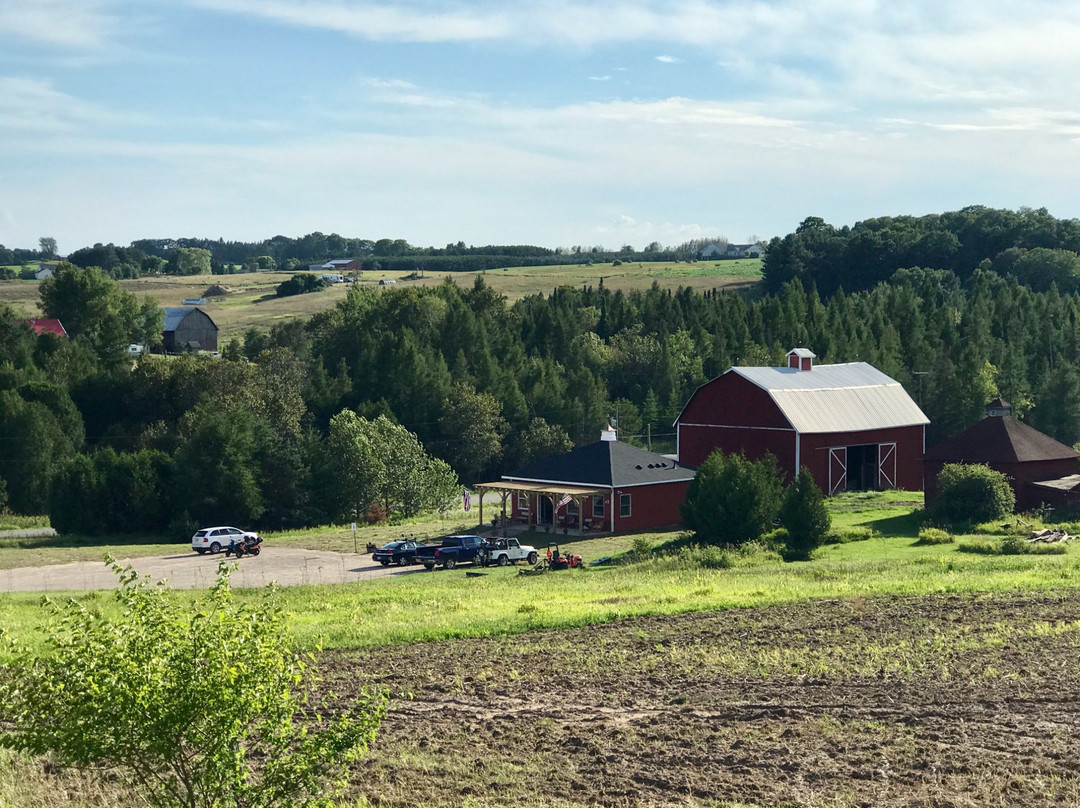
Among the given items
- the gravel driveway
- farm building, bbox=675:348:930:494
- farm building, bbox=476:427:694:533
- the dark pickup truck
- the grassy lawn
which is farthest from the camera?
farm building, bbox=675:348:930:494

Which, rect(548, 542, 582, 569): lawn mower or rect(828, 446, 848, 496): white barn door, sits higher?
rect(828, 446, 848, 496): white barn door

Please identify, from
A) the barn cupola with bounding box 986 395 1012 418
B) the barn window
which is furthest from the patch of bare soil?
the barn cupola with bounding box 986 395 1012 418

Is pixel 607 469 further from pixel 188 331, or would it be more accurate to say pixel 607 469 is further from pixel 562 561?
pixel 188 331

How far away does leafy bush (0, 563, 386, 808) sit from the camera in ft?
38.7

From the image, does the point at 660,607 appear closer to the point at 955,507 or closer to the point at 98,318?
the point at 955,507

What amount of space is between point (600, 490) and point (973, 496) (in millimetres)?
15201

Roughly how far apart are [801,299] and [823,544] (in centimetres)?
7094

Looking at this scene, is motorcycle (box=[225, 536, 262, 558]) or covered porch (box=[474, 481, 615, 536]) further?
covered porch (box=[474, 481, 615, 536])

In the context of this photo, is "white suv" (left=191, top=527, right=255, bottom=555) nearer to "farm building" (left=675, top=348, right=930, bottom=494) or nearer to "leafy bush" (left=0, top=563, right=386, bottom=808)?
"farm building" (left=675, top=348, right=930, bottom=494)

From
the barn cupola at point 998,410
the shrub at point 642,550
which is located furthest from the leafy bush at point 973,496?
the shrub at point 642,550

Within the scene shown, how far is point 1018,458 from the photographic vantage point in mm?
53438

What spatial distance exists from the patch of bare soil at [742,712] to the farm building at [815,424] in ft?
105

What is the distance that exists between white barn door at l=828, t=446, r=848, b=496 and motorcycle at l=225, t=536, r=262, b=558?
28487 millimetres

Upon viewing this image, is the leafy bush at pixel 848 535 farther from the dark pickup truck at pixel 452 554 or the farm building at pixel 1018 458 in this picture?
the dark pickup truck at pixel 452 554
